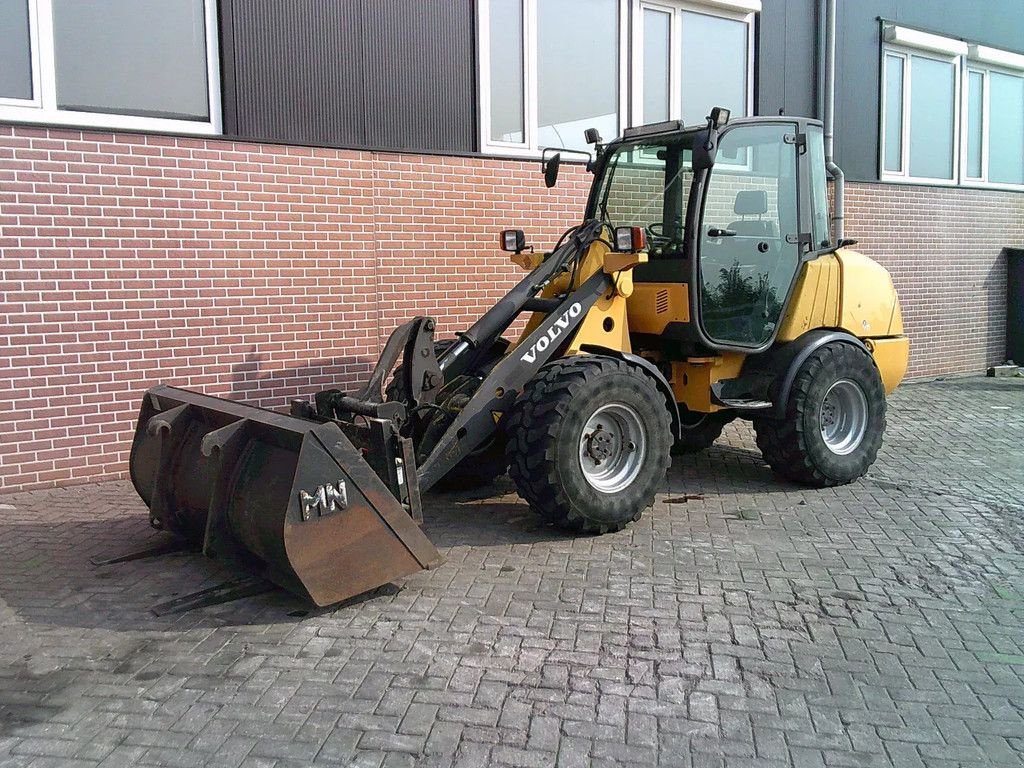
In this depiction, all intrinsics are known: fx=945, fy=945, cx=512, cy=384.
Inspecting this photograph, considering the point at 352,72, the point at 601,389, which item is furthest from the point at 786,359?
the point at 352,72

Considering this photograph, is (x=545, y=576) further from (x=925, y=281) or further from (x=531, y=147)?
(x=925, y=281)

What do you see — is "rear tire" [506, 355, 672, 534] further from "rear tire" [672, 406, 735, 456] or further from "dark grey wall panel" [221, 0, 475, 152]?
"dark grey wall panel" [221, 0, 475, 152]

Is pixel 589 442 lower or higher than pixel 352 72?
lower

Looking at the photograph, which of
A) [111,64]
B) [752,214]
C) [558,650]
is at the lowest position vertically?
[558,650]

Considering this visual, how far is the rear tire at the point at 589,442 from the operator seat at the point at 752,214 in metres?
1.52

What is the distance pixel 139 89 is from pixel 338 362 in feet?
8.99

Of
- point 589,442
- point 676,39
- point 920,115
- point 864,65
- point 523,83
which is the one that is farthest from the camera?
point 920,115

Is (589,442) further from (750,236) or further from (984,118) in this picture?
(984,118)

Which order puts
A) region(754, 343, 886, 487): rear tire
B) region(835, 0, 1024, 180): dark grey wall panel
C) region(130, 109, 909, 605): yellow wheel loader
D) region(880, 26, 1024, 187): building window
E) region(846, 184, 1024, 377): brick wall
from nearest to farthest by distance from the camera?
region(130, 109, 909, 605): yellow wheel loader < region(754, 343, 886, 487): rear tire < region(835, 0, 1024, 180): dark grey wall panel < region(846, 184, 1024, 377): brick wall < region(880, 26, 1024, 187): building window

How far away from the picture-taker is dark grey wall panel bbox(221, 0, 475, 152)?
781 centimetres

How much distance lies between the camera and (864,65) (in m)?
12.5

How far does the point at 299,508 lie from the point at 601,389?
213cm

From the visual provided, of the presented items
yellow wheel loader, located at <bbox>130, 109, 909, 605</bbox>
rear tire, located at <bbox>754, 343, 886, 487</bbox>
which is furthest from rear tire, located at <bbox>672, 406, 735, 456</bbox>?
rear tire, located at <bbox>754, 343, 886, 487</bbox>

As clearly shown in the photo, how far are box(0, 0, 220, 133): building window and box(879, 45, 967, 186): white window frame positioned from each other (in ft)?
30.0
